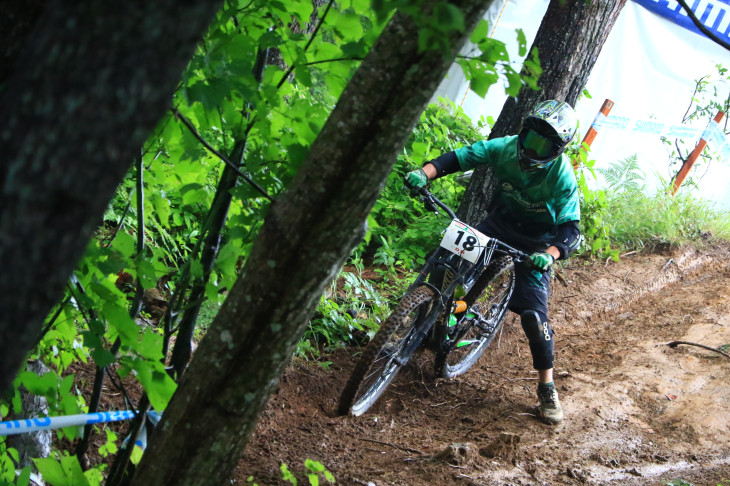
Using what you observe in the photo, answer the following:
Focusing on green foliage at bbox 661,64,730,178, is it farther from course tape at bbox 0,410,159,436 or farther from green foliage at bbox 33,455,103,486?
green foliage at bbox 33,455,103,486

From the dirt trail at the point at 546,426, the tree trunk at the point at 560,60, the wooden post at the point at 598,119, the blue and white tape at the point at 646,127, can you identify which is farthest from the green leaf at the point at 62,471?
the blue and white tape at the point at 646,127

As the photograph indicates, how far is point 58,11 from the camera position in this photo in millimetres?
817

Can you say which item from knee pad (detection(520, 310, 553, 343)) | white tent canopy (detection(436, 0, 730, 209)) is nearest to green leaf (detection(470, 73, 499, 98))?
knee pad (detection(520, 310, 553, 343))

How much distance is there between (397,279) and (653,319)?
2945 mm

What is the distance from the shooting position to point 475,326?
202 inches

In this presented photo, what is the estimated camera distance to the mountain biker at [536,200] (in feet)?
14.2

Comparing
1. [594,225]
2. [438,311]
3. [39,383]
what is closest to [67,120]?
[39,383]

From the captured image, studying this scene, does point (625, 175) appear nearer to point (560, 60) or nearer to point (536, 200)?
point (560, 60)

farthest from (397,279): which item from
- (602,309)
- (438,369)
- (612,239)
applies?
(612,239)

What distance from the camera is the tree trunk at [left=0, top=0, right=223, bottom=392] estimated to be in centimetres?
82

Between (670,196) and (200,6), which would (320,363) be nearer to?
(200,6)

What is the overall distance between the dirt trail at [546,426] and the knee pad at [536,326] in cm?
56

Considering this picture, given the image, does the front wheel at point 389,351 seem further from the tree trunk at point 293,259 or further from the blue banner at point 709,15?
the blue banner at point 709,15

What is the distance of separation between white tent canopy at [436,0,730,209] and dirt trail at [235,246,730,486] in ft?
11.3
